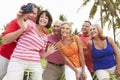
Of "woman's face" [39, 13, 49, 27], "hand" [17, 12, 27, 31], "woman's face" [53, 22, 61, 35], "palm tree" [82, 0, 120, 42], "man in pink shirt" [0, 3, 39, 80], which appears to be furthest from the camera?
"palm tree" [82, 0, 120, 42]

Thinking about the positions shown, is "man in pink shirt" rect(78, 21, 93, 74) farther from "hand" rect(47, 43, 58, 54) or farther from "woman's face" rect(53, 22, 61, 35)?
"hand" rect(47, 43, 58, 54)

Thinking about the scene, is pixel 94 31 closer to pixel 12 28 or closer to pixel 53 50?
pixel 53 50

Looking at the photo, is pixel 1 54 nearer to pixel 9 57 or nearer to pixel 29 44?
pixel 9 57

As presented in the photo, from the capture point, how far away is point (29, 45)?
4258 mm

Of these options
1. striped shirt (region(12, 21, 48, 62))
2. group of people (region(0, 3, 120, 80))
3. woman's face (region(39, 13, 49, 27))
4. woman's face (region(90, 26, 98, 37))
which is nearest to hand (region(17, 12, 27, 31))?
group of people (region(0, 3, 120, 80))

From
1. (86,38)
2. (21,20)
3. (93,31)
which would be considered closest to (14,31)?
(21,20)

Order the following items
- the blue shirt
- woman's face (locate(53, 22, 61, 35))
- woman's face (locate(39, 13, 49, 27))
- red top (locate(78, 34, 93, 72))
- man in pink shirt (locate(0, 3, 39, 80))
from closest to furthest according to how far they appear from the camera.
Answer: man in pink shirt (locate(0, 3, 39, 80)) < woman's face (locate(39, 13, 49, 27)) < the blue shirt < woman's face (locate(53, 22, 61, 35)) < red top (locate(78, 34, 93, 72))

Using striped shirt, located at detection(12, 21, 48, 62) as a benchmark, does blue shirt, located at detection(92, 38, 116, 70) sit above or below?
below

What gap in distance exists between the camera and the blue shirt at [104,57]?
5301 mm

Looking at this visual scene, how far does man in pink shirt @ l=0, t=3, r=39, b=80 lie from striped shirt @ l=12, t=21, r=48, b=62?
10 cm

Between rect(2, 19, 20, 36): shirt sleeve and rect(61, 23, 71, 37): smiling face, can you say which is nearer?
rect(2, 19, 20, 36): shirt sleeve

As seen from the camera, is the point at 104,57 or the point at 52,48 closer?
the point at 52,48

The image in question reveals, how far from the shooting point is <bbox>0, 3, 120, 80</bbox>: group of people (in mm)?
4227

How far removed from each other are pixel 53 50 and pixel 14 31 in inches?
31.8
